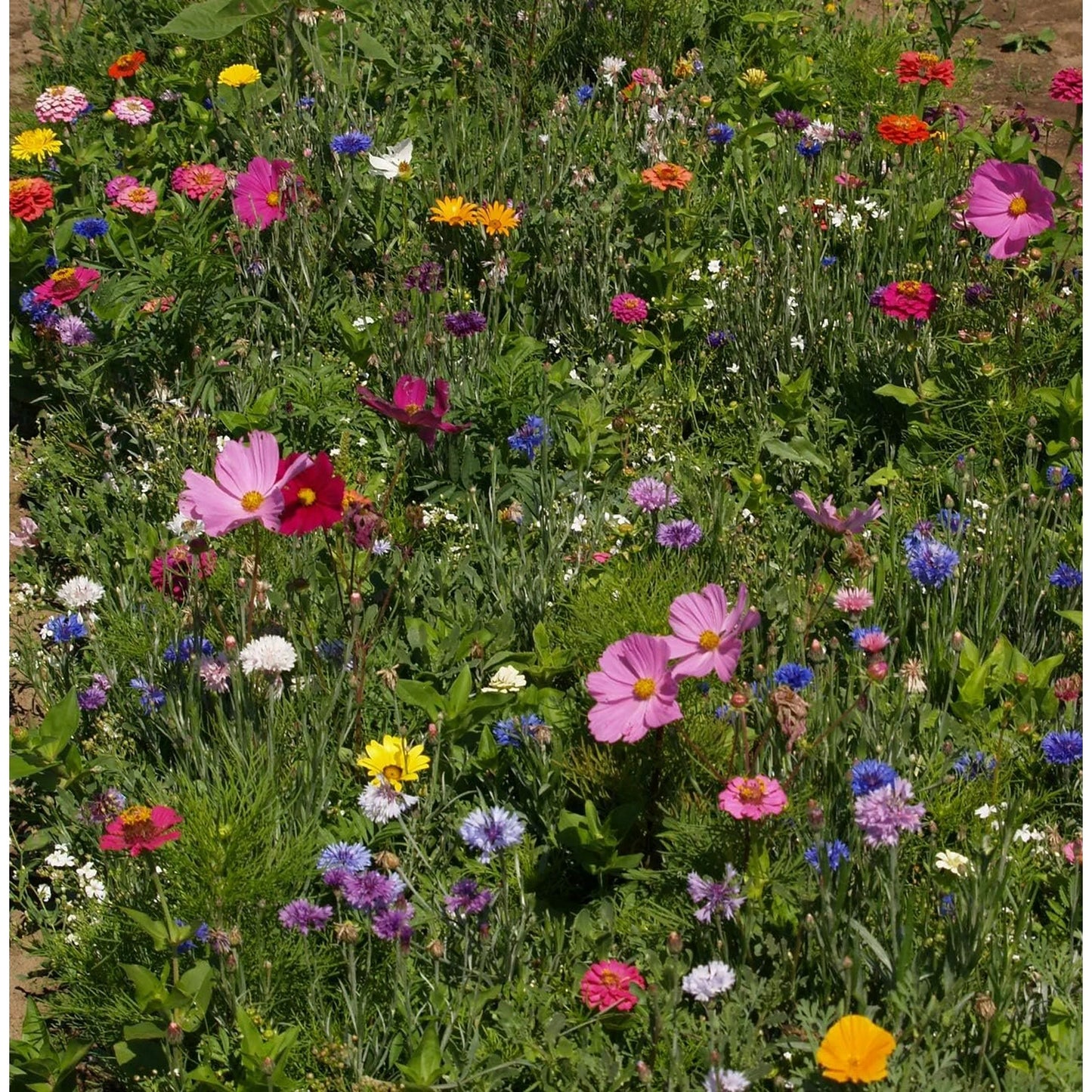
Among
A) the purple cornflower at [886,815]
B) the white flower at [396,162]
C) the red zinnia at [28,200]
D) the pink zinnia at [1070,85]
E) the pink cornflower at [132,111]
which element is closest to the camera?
the purple cornflower at [886,815]

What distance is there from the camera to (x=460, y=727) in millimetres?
2729

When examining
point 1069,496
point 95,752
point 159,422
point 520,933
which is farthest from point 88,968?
point 1069,496

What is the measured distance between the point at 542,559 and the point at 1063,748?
1.23 m

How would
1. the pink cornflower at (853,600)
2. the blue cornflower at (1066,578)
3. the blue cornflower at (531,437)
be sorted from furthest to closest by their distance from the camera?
the blue cornflower at (531,437) < the blue cornflower at (1066,578) < the pink cornflower at (853,600)

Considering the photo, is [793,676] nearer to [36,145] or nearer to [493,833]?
[493,833]

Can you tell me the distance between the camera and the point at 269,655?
2471 millimetres

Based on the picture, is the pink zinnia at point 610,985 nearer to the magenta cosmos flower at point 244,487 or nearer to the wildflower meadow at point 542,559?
the wildflower meadow at point 542,559

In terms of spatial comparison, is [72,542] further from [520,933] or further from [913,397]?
[913,397]

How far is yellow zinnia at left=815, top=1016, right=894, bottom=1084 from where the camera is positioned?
1767mm

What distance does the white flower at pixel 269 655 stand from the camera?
8.10 ft

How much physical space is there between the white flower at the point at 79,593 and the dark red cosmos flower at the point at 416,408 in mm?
802

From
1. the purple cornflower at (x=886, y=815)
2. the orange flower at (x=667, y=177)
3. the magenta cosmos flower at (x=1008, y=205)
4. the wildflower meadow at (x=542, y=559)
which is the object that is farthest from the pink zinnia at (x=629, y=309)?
the purple cornflower at (x=886, y=815)

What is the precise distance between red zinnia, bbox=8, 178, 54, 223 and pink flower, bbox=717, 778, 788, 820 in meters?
2.91

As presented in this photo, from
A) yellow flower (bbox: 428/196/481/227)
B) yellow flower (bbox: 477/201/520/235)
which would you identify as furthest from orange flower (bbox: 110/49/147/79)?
yellow flower (bbox: 477/201/520/235)
